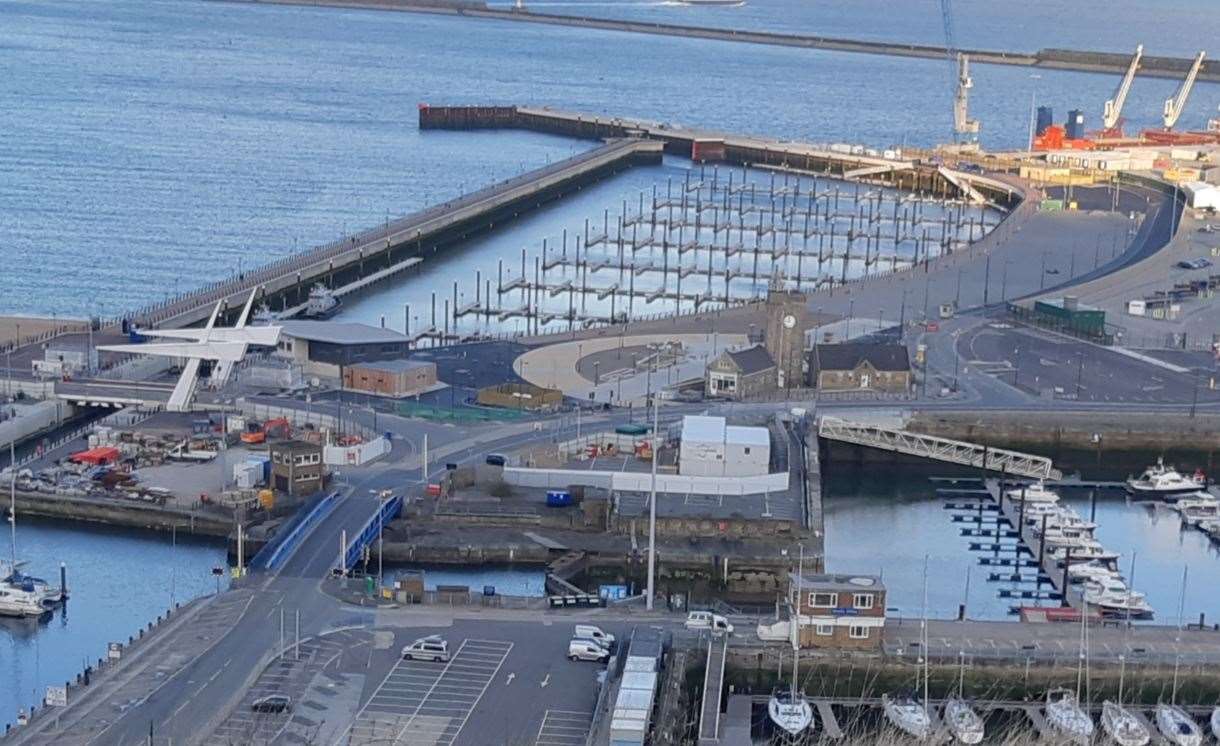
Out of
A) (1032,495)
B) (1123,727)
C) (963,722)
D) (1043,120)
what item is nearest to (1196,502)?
(1032,495)

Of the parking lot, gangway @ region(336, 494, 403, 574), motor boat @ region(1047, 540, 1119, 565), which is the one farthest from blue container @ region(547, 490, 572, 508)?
motor boat @ region(1047, 540, 1119, 565)

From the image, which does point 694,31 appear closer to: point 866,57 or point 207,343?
point 866,57

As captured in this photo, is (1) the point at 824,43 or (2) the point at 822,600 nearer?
(2) the point at 822,600

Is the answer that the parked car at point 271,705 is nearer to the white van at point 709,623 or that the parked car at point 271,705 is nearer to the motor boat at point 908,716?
the white van at point 709,623

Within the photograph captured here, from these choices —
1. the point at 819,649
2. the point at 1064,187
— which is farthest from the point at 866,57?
the point at 819,649

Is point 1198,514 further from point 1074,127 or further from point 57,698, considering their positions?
point 1074,127

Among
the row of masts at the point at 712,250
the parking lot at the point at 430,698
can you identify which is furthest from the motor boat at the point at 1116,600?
the row of masts at the point at 712,250

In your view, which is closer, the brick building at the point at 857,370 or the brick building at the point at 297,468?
the brick building at the point at 297,468
